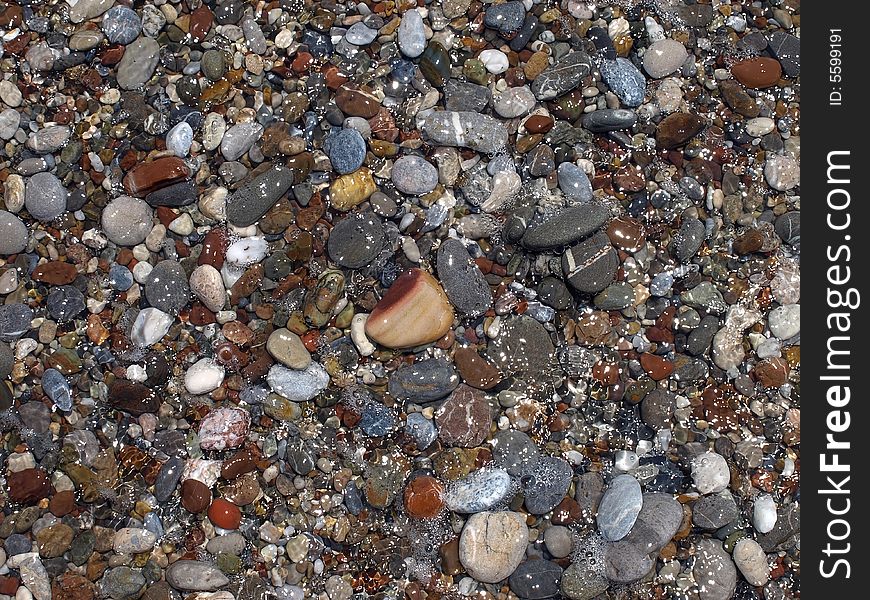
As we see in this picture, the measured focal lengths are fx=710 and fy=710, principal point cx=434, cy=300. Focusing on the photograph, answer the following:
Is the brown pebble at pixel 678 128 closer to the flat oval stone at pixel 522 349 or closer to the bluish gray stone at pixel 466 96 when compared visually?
the bluish gray stone at pixel 466 96

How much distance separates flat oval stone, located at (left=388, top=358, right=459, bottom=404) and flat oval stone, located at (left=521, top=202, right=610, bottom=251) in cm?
76

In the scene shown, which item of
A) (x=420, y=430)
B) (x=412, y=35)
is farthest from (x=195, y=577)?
(x=412, y=35)

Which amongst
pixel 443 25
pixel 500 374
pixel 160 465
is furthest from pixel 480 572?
pixel 443 25

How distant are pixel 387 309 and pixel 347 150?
832 millimetres

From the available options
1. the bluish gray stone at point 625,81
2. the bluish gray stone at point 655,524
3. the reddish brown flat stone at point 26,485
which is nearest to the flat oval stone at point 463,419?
the bluish gray stone at point 655,524

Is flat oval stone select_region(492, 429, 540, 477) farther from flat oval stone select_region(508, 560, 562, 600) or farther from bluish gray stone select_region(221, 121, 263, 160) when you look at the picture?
bluish gray stone select_region(221, 121, 263, 160)

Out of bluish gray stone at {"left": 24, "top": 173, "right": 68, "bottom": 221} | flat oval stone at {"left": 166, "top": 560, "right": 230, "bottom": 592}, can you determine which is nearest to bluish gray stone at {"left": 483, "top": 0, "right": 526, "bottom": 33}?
bluish gray stone at {"left": 24, "top": 173, "right": 68, "bottom": 221}

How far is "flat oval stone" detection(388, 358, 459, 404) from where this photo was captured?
353 centimetres

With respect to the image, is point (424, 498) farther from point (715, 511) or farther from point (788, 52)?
point (788, 52)

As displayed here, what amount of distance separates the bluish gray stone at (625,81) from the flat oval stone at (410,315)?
1.42 m

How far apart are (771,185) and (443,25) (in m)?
1.92

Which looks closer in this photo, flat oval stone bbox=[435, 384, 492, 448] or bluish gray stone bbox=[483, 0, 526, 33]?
flat oval stone bbox=[435, 384, 492, 448]

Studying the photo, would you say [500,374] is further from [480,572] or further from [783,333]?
[783,333]

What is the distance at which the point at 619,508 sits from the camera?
11.4 ft
